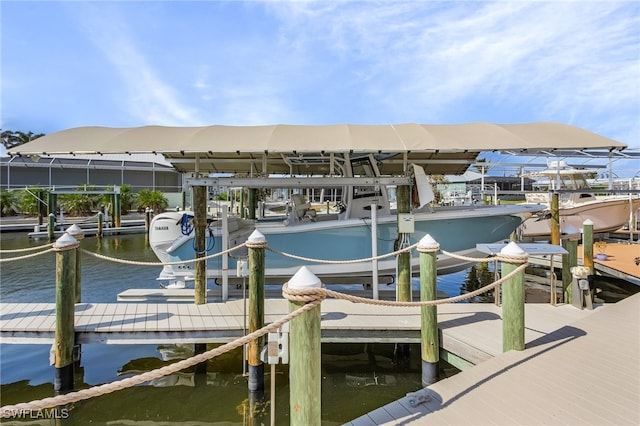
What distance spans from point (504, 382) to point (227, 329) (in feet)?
11.4

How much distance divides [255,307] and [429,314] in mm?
2254

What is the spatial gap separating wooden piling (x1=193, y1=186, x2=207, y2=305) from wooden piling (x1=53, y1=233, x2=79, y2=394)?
5.94 feet

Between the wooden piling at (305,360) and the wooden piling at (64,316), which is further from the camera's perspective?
the wooden piling at (64,316)

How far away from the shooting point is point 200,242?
639 cm

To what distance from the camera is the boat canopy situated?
549 centimetres

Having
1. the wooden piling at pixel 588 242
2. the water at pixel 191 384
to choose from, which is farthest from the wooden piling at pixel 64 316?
the wooden piling at pixel 588 242

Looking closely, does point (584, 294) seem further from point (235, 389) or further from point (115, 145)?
point (115, 145)

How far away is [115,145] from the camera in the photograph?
5762 millimetres

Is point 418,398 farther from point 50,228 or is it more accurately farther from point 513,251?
point 50,228

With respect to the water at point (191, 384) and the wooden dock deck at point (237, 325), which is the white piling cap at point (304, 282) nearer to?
the wooden dock deck at point (237, 325)

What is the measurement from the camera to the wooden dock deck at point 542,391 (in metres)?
3.04

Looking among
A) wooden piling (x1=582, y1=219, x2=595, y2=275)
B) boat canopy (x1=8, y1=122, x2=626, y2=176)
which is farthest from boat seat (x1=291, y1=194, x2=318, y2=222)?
wooden piling (x1=582, y1=219, x2=595, y2=275)

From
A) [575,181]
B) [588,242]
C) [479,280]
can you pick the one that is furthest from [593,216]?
[588,242]

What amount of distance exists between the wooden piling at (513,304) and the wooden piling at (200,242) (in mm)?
4581
